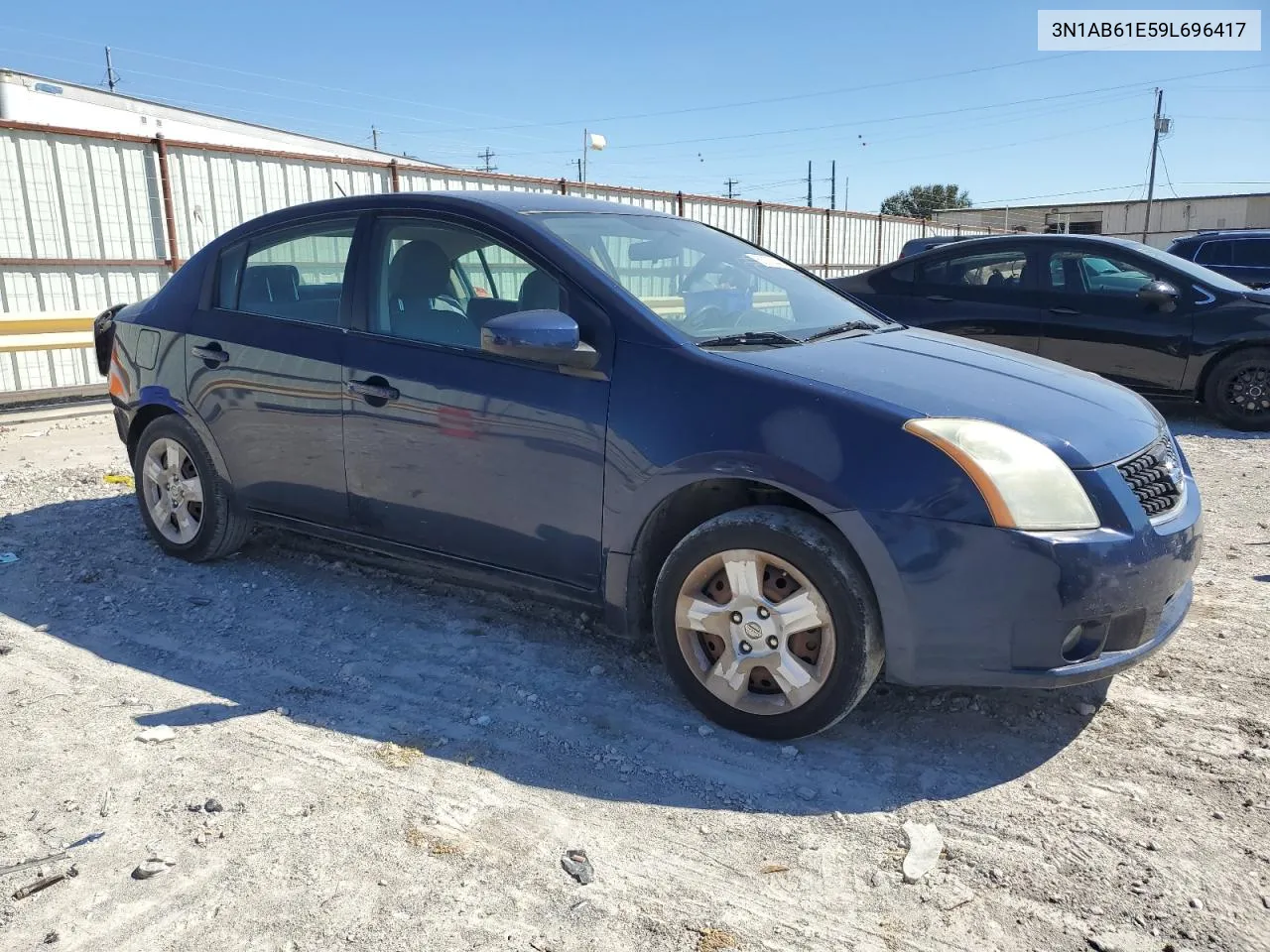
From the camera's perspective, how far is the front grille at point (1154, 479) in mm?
2975

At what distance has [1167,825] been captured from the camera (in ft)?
8.63

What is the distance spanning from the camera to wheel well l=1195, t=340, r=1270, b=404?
7898 millimetres

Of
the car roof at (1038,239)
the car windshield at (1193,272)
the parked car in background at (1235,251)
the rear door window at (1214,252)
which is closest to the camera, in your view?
the car windshield at (1193,272)

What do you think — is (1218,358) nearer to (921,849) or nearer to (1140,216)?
(921,849)

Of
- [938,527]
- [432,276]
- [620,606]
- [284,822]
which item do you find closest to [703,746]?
[620,606]

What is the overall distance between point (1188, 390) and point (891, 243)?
16550mm

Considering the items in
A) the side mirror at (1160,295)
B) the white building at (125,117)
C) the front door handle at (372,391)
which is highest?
the white building at (125,117)

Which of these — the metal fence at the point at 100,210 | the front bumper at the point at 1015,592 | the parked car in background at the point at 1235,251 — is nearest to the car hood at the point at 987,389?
the front bumper at the point at 1015,592

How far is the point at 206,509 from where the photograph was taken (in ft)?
15.2

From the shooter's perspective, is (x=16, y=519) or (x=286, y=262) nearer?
(x=286, y=262)

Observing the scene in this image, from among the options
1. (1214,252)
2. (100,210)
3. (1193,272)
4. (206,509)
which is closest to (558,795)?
(206,509)

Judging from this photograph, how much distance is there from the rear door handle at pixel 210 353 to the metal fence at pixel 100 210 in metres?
4.49

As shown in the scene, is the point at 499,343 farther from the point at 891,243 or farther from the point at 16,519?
the point at 891,243

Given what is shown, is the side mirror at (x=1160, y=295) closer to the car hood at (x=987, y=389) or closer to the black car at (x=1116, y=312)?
the black car at (x=1116, y=312)
